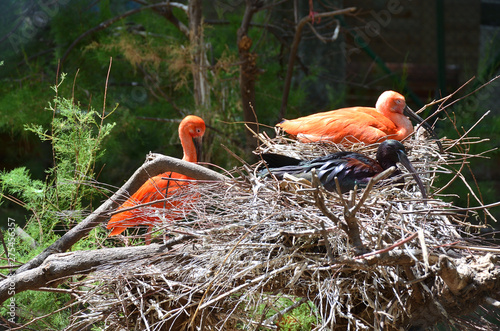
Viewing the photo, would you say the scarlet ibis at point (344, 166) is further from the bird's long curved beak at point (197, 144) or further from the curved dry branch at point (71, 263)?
the bird's long curved beak at point (197, 144)

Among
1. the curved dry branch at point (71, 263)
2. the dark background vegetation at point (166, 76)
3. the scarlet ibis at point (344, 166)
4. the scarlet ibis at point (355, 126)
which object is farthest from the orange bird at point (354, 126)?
the curved dry branch at point (71, 263)

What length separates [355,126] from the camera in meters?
2.77

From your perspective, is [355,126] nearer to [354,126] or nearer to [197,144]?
[354,126]

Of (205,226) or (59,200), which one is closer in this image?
(205,226)

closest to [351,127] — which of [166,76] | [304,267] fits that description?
[304,267]

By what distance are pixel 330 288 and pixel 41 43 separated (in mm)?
4233

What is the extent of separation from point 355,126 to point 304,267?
4.07ft

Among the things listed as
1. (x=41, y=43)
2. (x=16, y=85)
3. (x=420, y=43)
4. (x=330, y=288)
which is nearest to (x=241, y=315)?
(x=330, y=288)

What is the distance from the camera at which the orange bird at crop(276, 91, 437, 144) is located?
2.76m

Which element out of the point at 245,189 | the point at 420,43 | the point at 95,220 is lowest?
the point at 420,43

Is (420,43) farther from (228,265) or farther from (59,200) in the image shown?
(228,265)

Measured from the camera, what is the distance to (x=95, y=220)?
2.33m

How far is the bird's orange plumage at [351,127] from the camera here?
2762 mm

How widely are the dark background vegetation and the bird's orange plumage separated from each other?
0.69 m
